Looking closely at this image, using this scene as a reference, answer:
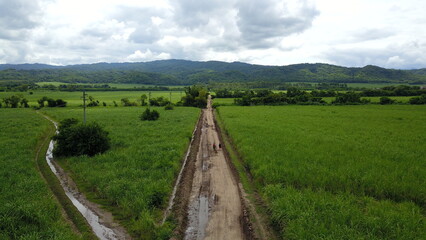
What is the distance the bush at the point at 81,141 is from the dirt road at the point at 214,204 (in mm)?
9988

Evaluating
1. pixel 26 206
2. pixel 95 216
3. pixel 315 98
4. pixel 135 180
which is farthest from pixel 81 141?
pixel 315 98

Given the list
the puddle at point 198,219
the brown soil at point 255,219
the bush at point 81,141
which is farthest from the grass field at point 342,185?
the bush at point 81,141

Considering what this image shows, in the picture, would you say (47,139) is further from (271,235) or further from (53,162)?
(271,235)

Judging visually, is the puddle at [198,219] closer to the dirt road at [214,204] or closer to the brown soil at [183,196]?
the dirt road at [214,204]

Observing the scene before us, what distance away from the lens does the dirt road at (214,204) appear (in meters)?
10.4

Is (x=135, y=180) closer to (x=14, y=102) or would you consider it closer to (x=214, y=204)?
(x=214, y=204)

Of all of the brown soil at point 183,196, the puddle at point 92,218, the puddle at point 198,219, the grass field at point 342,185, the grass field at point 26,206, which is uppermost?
the grass field at point 342,185

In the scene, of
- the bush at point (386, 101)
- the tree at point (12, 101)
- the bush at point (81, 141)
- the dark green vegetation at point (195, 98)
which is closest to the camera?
the bush at point (81, 141)

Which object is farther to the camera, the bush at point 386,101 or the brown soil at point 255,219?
the bush at point 386,101

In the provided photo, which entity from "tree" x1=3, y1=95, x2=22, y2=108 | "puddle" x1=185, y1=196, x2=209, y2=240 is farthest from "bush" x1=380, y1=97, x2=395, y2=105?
"tree" x1=3, y1=95, x2=22, y2=108

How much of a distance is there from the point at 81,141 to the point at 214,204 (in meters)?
15.5

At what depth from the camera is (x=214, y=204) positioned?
501 inches

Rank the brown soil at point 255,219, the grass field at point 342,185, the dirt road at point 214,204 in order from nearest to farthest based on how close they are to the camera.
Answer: the grass field at point 342,185 < the brown soil at point 255,219 < the dirt road at point 214,204

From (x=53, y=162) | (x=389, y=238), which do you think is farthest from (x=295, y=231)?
(x=53, y=162)
